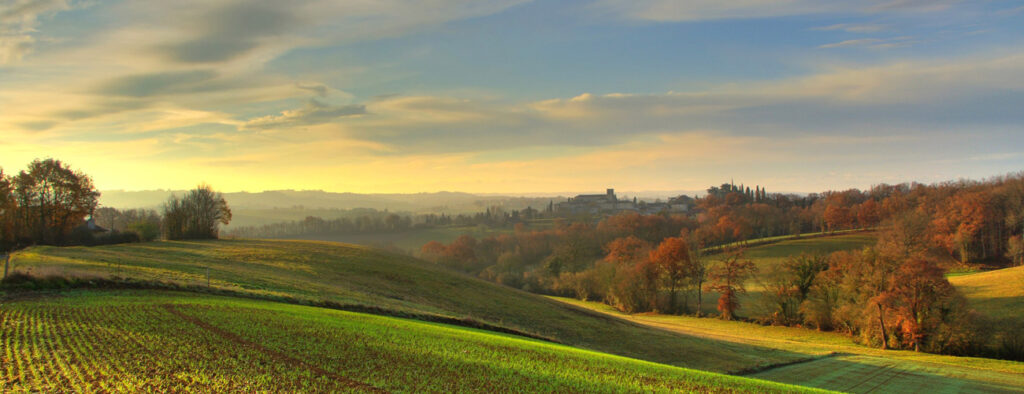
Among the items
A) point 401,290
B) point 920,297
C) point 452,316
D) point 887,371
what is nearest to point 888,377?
point 887,371

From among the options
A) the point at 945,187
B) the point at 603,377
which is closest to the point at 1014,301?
the point at 603,377

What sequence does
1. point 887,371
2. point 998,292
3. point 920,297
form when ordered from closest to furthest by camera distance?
point 887,371 < point 920,297 < point 998,292

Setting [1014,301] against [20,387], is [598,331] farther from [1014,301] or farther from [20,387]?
[1014,301]

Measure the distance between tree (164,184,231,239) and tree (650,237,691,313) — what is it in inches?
2921

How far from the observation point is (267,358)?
14438mm

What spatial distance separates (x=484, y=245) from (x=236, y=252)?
89774 millimetres

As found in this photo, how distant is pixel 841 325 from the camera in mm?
53719

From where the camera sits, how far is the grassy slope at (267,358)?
12.6 meters

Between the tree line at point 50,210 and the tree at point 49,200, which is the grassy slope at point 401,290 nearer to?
the tree line at point 50,210

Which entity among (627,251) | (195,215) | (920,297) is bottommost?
(627,251)

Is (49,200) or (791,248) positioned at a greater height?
(49,200)

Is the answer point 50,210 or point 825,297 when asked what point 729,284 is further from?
point 50,210

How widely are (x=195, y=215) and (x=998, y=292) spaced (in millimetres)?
112296

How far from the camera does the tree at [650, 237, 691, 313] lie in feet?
244
